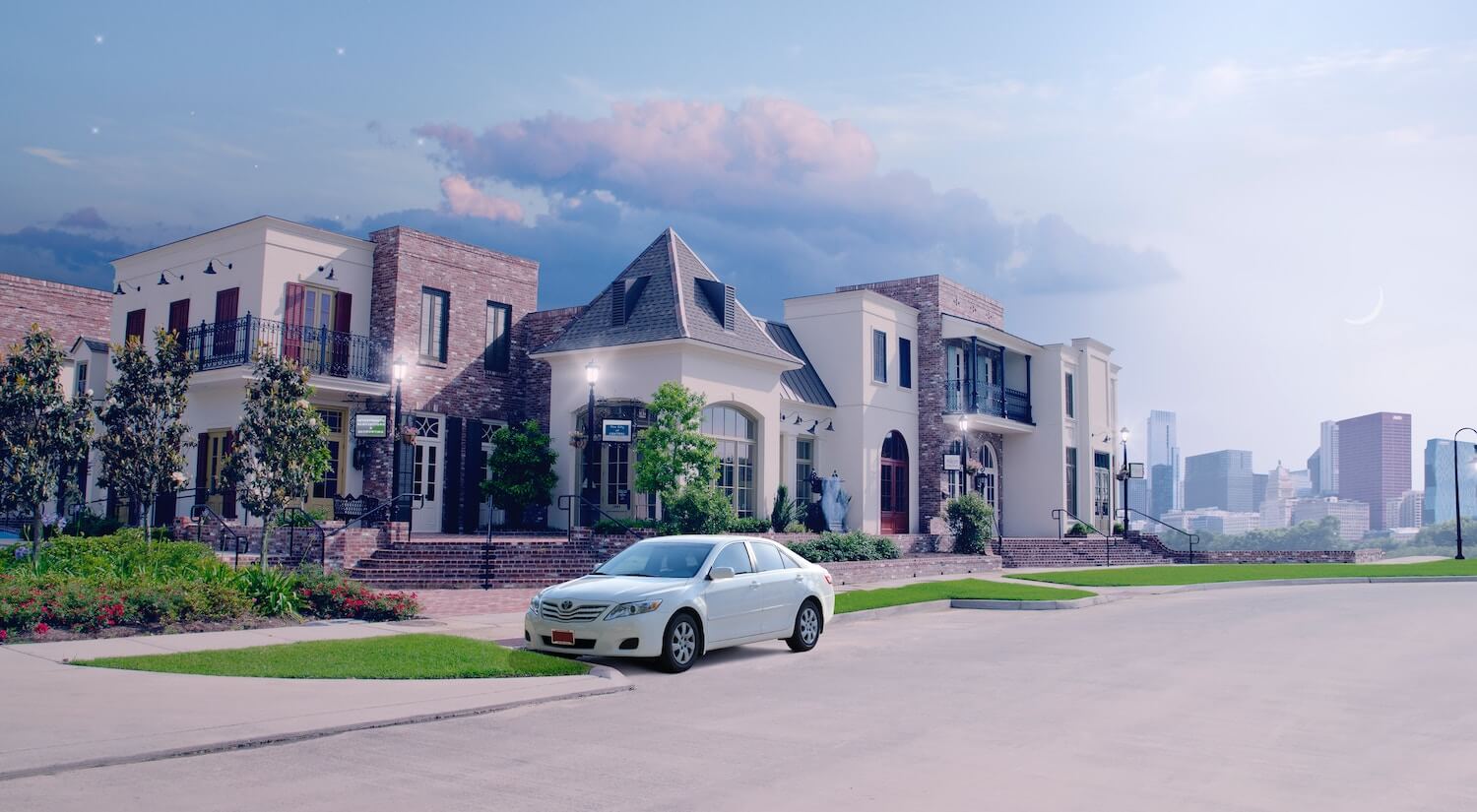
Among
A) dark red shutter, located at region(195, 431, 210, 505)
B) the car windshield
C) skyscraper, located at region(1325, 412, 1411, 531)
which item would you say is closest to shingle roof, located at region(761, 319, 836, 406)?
dark red shutter, located at region(195, 431, 210, 505)

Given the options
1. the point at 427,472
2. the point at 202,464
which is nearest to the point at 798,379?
the point at 427,472

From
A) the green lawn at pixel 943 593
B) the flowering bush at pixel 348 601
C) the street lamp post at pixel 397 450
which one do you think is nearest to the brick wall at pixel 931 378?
the green lawn at pixel 943 593

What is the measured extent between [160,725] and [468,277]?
21.8m

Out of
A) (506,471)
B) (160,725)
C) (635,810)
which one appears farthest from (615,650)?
(506,471)

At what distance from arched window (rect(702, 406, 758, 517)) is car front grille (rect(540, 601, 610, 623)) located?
47.4ft

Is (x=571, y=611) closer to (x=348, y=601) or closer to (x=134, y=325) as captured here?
(x=348, y=601)

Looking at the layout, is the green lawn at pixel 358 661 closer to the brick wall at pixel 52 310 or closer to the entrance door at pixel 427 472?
the entrance door at pixel 427 472

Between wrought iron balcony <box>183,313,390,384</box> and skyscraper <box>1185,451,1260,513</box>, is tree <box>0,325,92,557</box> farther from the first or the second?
skyscraper <box>1185,451,1260,513</box>

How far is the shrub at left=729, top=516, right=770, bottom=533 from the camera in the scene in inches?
967

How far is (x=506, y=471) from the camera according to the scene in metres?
27.3

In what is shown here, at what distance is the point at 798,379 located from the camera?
3203 centimetres

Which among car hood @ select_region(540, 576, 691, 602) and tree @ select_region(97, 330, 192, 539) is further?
tree @ select_region(97, 330, 192, 539)

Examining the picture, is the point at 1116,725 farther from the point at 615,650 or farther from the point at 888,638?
the point at 888,638

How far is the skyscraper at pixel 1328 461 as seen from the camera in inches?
5728
